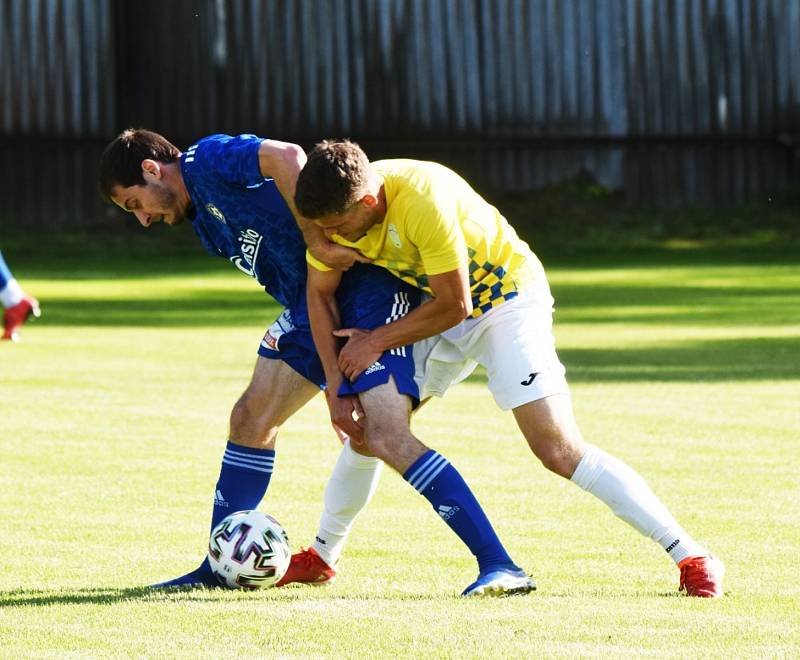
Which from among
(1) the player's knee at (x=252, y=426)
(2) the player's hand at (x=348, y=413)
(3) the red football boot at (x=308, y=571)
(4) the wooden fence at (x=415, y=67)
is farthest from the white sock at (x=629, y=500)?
(4) the wooden fence at (x=415, y=67)

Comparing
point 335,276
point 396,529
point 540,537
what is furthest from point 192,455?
point 335,276

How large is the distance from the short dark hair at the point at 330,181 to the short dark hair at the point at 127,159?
79cm

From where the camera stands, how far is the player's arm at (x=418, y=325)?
5.33 meters

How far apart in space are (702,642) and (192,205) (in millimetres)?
2473

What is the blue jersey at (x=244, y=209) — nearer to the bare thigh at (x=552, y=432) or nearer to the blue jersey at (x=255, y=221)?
the blue jersey at (x=255, y=221)

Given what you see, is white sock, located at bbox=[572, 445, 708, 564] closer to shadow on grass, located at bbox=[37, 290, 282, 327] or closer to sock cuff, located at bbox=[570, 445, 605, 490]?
sock cuff, located at bbox=[570, 445, 605, 490]

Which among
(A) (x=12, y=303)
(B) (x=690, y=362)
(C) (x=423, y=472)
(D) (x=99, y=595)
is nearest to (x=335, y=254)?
(C) (x=423, y=472)

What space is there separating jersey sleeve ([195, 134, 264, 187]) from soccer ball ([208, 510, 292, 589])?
1.25 m

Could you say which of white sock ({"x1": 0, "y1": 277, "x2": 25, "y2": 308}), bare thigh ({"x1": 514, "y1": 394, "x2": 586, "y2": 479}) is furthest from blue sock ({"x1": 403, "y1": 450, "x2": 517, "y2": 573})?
white sock ({"x1": 0, "y1": 277, "x2": 25, "y2": 308})

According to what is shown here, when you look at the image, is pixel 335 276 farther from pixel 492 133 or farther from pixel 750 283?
pixel 492 133

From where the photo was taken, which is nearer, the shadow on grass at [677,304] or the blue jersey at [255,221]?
the blue jersey at [255,221]

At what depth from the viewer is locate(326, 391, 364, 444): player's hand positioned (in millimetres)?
5578

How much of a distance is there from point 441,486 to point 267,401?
0.87 m

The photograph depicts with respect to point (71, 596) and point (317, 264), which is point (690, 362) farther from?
point (71, 596)
